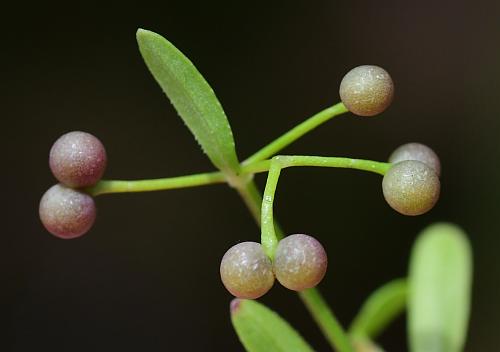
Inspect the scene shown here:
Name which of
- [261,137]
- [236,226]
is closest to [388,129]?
[261,137]

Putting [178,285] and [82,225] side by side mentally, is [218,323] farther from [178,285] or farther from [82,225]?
[82,225]

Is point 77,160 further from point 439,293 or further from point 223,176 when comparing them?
point 439,293

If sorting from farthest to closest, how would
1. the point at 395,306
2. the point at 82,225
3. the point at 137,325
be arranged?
the point at 137,325, the point at 395,306, the point at 82,225

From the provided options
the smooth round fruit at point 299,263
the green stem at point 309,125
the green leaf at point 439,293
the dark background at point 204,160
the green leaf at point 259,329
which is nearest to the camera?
the smooth round fruit at point 299,263

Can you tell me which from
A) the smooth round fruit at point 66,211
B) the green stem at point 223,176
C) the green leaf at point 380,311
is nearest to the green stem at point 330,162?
the green stem at point 223,176

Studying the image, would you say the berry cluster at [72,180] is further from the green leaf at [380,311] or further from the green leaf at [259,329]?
the green leaf at [380,311]

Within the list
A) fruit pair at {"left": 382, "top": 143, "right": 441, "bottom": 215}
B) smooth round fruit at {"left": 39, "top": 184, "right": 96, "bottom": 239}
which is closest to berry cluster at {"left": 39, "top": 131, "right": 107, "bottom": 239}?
smooth round fruit at {"left": 39, "top": 184, "right": 96, "bottom": 239}

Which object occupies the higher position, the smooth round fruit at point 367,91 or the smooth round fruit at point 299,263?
the smooth round fruit at point 367,91
